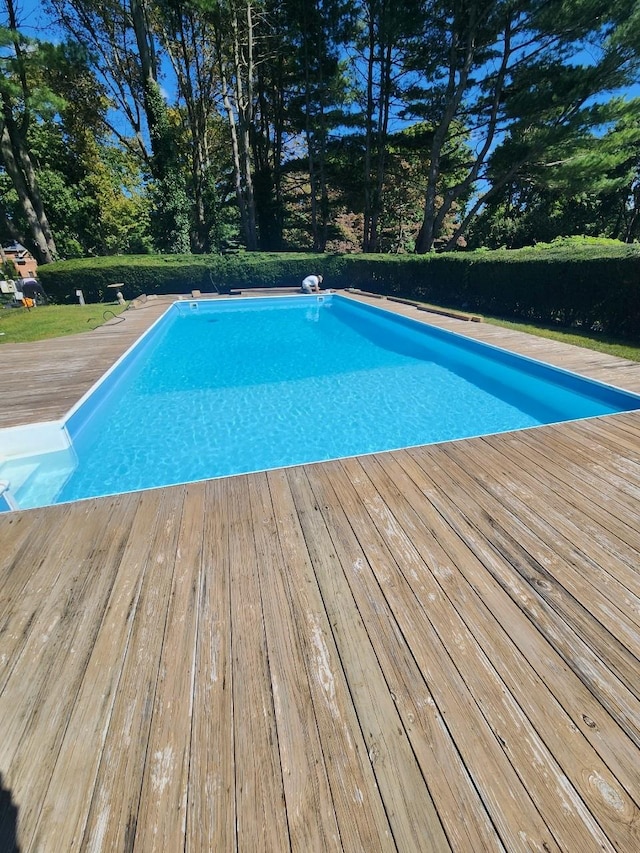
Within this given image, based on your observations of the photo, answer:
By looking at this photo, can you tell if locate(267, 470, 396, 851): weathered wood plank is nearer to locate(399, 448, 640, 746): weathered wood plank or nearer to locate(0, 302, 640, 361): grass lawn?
locate(399, 448, 640, 746): weathered wood plank

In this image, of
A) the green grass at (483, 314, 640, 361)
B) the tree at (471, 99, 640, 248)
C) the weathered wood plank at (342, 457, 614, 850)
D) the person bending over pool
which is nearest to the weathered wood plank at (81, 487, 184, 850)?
the weathered wood plank at (342, 457, 614, 850)

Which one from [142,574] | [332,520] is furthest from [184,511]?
[332,520]

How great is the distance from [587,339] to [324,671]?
764 cm

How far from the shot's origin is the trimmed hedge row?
272 inches

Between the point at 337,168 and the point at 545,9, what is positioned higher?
the point at 545,9

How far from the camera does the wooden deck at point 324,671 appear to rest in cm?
112

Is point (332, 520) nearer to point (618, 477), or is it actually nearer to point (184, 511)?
point (184, 511)

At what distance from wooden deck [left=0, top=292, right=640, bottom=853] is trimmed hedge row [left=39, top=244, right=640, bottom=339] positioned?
20.3ft

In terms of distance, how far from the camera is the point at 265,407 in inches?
214

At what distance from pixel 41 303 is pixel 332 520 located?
1440cm

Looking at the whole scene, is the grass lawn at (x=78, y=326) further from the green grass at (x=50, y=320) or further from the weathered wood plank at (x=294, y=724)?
the weathered wood plank at (x=294, y=724)

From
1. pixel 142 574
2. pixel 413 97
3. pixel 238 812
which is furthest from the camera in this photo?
pixel 413 97

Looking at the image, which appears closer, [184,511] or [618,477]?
[184,511]

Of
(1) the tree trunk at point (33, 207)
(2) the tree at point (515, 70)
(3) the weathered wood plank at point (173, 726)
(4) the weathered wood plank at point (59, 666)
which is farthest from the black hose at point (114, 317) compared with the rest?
(2) the tree at point (515, 70)
